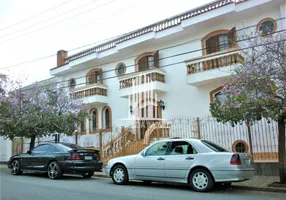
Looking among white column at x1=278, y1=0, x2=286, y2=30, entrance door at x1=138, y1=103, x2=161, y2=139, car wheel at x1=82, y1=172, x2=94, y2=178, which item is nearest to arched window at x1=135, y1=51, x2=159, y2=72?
entrance door at x1=138, y1=103, x2=161, y2=139

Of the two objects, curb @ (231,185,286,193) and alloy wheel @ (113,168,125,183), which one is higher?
alloy wheel @ (113,168,125,183)

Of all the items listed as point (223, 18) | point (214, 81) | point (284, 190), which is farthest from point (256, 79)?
point (223, 18)

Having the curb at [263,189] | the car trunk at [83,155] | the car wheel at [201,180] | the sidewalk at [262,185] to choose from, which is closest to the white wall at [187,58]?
the sidewalk at [262,185]

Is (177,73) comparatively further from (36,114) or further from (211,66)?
(36,114)

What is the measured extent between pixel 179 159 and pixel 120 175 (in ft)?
7.44

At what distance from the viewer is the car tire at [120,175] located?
9633 mm

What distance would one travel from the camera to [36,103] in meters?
15.8

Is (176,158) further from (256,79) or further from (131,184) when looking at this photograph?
(256,79)

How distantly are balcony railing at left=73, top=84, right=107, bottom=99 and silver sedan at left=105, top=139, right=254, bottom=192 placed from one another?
11.2 metres

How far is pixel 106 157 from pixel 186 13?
942 cm

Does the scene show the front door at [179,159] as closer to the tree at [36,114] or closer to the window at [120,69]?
the tree at [36,114]

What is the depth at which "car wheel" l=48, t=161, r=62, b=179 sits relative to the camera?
1110cm

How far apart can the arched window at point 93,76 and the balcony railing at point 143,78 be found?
12.0 feet

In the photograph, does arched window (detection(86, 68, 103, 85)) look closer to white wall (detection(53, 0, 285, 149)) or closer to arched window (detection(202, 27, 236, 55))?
white wall (detection(53, 0, 285, 149))
